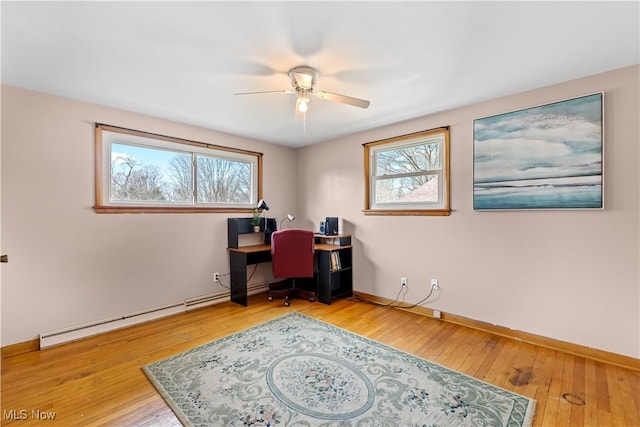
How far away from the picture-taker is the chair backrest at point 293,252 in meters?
3.54

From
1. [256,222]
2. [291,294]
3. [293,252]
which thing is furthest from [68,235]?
[291,294]

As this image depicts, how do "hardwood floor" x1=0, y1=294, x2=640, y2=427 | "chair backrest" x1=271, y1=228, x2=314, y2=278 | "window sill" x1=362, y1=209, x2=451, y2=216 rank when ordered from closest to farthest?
"hardwood floor" x1=0, y1=294, x2=640, y2=427 → "window sill" x1=362, y1=209, x2=451, y2=216 → "chair backrest" x1=271, y1=228, x2=314, y2=278

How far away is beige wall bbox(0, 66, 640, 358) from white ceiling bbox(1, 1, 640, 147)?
315 millimetres

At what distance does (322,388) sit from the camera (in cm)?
190

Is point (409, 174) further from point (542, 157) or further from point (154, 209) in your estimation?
point (154, 209)

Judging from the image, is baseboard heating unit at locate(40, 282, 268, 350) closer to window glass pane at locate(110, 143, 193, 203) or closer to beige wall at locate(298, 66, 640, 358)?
window glass pane at locate(110, 143, 193, 203)

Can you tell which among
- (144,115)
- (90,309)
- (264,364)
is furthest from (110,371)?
(144,115)

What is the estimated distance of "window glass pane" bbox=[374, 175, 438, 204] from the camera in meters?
3.33

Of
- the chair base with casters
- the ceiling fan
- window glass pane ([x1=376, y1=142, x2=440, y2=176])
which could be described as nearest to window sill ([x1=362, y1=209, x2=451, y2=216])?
window glass pane ([x1=376, y1=142, x2=440, y2=176])

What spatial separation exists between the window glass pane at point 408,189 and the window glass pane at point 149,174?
256 cm

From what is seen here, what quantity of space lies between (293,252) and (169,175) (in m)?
1.82

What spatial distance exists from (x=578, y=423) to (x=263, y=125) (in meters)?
3.77

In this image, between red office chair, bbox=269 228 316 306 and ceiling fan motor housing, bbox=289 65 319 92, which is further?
red office chair, bbox=269 228 316 306

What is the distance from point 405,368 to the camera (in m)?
2.14
